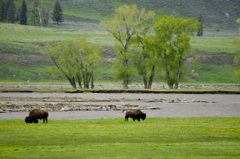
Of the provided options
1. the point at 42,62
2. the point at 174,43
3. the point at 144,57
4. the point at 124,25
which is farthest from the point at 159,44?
the point at 42,62

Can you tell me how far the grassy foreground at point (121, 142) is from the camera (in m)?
12.4

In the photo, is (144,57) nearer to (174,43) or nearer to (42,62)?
(174,43)

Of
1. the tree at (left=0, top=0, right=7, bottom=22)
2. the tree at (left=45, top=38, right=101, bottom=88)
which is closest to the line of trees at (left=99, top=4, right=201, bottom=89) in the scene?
the tree at (left=45, top=38, right=101, bottom=88)

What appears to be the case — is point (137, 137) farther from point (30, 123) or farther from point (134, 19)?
point (134, 19)

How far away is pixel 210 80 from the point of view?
118 meters

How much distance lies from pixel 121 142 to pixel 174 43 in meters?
54.1

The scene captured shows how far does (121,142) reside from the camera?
15328 millimetres

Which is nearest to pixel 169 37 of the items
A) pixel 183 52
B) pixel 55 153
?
→ pixel 183 52

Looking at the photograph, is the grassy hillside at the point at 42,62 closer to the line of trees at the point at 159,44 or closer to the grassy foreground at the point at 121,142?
the line of trees at the point at 159,44

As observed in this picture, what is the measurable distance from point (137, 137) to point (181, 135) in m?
2.53

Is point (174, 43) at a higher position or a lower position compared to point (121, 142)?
higher

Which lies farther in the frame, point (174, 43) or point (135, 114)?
point (174, 43)

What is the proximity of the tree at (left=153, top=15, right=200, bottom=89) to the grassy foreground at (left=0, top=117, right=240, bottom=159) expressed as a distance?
46.8m

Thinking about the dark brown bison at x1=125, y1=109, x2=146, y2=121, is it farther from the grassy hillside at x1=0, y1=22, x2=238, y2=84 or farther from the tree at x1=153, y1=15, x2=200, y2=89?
the grassy hillside at x1=0, y1=22, x2=238, y2=84
